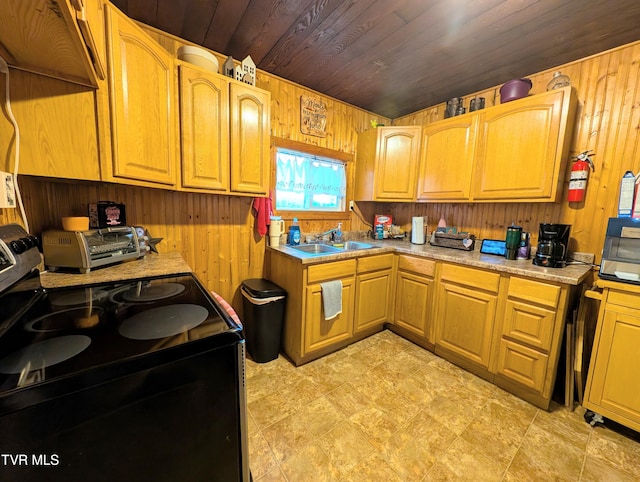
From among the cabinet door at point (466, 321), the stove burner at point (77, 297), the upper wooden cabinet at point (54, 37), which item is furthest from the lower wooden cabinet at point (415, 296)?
the upper wooden cabinet at point (54, 37)

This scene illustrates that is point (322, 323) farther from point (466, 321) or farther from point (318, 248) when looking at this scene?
point (466, 321)

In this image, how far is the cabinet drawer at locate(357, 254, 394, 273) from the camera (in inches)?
90.5

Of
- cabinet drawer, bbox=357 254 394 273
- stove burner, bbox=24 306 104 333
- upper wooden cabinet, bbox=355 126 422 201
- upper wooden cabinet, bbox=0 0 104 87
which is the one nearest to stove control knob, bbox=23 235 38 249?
stove burner, bbox=24 306 104 333

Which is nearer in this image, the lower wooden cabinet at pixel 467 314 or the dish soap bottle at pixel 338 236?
the lower wooden cabinet at pixel 467 314

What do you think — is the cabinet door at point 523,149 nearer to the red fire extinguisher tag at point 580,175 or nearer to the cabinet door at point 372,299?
the red fire extinguisher tag at point 580,175

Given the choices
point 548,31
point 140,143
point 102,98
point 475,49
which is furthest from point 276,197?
point 548,31

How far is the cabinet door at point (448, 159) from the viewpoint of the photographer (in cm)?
231

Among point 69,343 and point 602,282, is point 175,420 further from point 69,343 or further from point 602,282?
point 602,282

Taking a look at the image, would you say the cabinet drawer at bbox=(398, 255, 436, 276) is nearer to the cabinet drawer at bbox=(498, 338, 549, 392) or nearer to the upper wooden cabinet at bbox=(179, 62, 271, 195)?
the cabinet drawer at bbox=(498, 338, 549, 392)

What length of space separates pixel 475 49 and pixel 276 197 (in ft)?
6.38

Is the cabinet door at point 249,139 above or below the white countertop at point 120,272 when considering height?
Result: above

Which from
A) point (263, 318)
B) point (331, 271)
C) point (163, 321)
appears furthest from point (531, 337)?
point (163, 321)

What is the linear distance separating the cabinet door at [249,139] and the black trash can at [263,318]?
0.80 meters

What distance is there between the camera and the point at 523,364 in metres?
1.76
